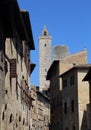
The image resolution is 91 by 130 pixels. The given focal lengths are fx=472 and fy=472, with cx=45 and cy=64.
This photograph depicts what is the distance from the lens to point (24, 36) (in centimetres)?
3612

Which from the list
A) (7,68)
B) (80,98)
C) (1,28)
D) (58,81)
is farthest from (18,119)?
(58,81)

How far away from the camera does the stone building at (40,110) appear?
88.1 meters

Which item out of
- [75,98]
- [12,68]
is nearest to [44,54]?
[75,98]

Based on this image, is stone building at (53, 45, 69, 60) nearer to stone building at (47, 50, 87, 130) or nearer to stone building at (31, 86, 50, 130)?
stone building at (31, 86, 50, 130)

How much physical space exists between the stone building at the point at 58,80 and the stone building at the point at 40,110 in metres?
4.72

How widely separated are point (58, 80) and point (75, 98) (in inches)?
405

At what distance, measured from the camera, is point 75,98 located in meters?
69.9

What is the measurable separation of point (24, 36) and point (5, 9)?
13574 millimetres

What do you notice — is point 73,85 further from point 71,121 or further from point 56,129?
point 56,129

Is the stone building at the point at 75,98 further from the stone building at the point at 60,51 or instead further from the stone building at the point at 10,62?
the stone building at the point at 60,51

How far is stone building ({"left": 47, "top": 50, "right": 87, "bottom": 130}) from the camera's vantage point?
78.2 metres

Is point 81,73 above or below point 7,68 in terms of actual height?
above

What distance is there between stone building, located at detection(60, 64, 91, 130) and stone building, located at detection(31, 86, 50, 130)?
42.3 ft

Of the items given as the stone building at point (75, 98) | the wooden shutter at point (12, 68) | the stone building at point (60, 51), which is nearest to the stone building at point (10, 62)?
the wooden shutter at point (12, 68)
